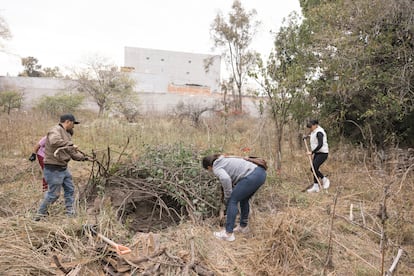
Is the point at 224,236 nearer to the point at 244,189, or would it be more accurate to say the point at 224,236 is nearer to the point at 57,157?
the point at 244,189

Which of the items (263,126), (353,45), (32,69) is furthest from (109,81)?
(32,69)

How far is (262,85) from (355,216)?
10.2ft

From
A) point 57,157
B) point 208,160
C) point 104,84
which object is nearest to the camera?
point 208,160

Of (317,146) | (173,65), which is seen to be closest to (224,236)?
(317,146)

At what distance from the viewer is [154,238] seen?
2.87 metres

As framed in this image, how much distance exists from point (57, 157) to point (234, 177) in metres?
2.25

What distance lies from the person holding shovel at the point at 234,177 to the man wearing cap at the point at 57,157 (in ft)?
5.90

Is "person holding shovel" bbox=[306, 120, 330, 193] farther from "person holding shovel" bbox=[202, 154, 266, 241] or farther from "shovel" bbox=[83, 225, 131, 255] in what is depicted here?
"shovel" bbox=[83, 225, 131, 255]

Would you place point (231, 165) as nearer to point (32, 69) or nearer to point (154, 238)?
point (154, 238)

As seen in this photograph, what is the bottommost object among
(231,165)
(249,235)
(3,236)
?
(249,235)

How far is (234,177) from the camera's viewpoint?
333 cm

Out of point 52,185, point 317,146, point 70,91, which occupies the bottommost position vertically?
point 52,185

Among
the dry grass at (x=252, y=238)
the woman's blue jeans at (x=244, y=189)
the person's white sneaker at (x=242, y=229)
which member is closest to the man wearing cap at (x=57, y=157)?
the dry grass at (x=252, y=238)

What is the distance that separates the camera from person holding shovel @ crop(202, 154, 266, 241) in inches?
128
